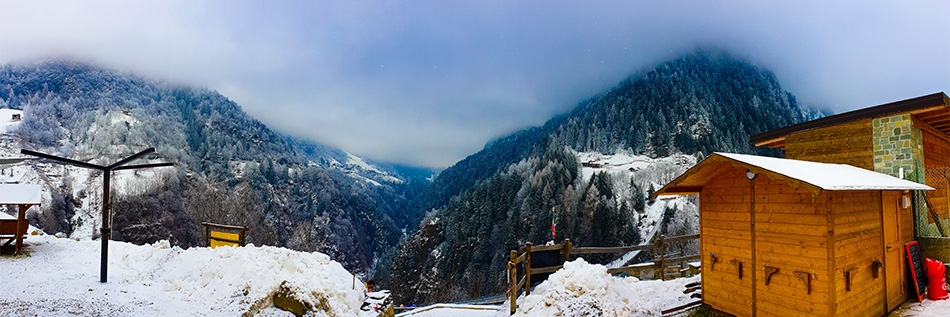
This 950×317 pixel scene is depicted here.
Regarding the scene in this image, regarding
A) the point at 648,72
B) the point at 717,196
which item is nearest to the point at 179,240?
the point at 717,196

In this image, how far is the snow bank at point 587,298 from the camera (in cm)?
750

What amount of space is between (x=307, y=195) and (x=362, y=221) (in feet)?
43.7

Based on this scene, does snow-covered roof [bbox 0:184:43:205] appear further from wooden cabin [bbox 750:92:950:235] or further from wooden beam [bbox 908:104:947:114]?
wooden beam [bbox 908:104:947:114]

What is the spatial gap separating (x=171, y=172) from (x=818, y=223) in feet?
276

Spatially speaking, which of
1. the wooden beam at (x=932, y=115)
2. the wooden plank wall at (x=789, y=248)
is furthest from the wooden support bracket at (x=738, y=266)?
the wooden beam at (x=932, y=115)

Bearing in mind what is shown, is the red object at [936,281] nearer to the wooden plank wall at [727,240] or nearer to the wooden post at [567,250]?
the wooden plank wall at [727,240]

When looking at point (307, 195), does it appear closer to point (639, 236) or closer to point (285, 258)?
point (639, 236)

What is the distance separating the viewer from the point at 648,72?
100 m

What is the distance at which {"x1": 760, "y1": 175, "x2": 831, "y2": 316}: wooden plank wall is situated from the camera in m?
5.93

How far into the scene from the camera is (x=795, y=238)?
20.5 ft

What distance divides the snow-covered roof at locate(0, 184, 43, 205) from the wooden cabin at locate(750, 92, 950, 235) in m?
20.7

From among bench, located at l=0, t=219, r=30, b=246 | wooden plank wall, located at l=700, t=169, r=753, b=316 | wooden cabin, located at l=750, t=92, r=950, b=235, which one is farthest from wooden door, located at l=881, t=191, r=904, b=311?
bench, located at l=0, t=219, r=30, b=246

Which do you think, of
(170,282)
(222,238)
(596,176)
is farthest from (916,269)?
(596,176)

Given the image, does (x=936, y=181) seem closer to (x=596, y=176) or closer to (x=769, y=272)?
(x=769, y=272)
